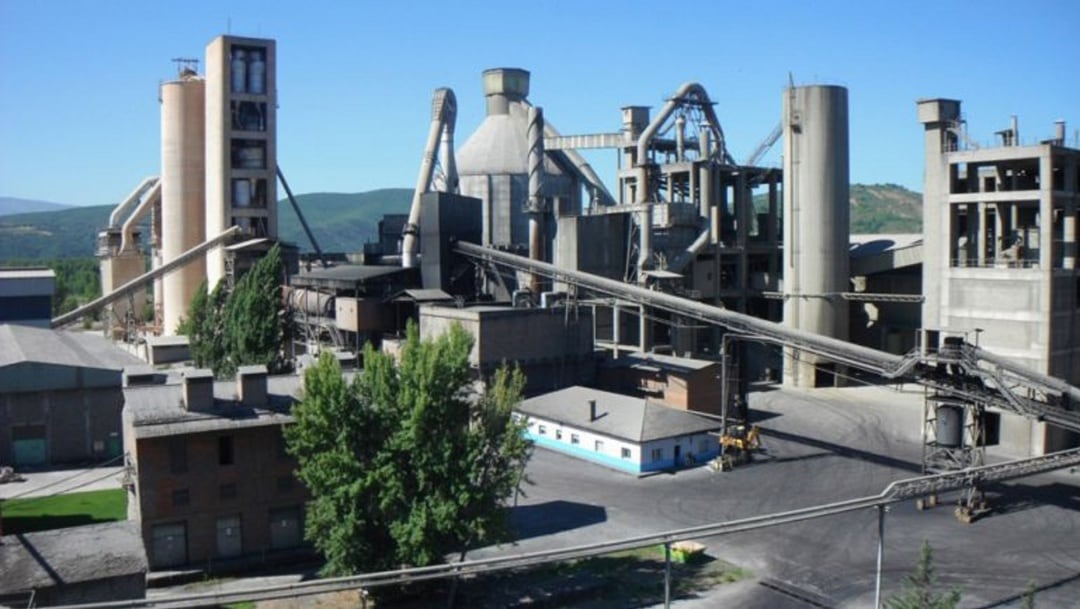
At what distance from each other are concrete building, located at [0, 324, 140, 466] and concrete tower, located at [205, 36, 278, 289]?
2929cm

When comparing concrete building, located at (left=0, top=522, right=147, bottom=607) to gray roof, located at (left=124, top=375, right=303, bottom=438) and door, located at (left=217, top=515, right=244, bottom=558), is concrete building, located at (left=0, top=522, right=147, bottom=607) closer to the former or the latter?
gray roof, located at (left=124, top=375, right=303, bottom=438)

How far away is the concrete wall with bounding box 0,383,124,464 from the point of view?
1610 inches

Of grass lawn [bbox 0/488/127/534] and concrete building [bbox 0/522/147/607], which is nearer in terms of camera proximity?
concrete building [bbox 0/522/147/607]

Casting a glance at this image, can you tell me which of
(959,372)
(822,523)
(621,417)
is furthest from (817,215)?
(822,523)

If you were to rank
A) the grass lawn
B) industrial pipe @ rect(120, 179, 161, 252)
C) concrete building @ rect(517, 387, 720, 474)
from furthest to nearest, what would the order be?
industrial pipe @ rect(120, 179, 161, 252) < concrete building @ rect(517, 387, 720, 474) < the grass lawn

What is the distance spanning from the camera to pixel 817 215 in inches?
2375

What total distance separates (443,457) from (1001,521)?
64.6 feet

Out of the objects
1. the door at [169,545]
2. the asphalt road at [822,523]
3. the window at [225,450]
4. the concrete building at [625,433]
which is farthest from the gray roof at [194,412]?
the concrete building at [625,433]

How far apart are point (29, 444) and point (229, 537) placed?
54.8ft

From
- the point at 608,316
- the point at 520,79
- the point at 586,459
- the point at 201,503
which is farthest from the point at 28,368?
the point at 520,79

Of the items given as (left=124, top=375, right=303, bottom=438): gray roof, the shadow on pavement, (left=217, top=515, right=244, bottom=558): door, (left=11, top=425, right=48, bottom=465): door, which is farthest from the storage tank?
(left=217, top=515, right=244, bottom=558): door

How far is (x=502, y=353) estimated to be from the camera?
49031mm

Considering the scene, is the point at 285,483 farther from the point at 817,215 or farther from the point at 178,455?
the point at 817,215

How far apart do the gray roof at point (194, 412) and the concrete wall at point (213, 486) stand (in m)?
0.27
